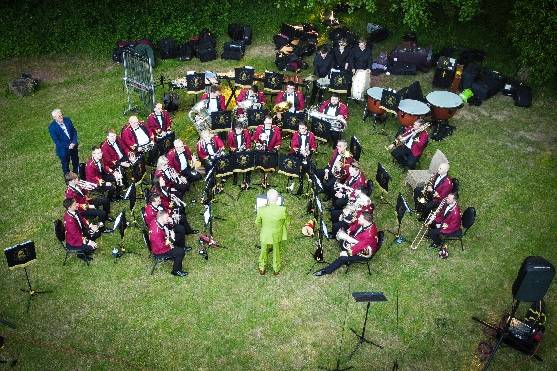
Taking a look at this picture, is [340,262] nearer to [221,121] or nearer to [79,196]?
[221,121]

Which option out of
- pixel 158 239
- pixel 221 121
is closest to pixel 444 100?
pixel 221 121

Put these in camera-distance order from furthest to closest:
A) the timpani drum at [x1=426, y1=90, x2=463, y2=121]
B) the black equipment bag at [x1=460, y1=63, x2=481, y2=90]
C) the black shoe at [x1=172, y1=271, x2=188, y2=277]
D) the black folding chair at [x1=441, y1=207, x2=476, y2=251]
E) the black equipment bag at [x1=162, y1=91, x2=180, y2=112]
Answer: the black equipment bag at [x1=460, y1=63, x2=481, y2=90] → the black equipment bag at [x1=162, y1=91, x2=180, y2=112] → the timpani drum at [x1=426, y1=90, x2=463, y2=121] → the black folding chair at [x1=441, y1=207, x2=476, y2=251] → the black shoe at [x1=172, y1=271, x2=188, y2=277]

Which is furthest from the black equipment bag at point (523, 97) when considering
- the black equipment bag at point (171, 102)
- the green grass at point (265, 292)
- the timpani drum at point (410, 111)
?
the black equipment bag at point (171, 102)

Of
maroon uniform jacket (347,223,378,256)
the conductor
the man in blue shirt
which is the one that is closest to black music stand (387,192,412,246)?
maroon uniform jacket (347,223,378,256)

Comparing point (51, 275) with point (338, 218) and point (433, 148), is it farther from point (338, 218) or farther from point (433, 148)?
point (433, 148)

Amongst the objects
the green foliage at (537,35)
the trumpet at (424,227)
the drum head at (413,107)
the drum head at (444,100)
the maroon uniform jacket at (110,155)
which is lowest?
the trumpet at (424,227)

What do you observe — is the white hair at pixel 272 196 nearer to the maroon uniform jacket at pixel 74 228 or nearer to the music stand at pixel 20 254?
the maroon uniform jacket at pixel 74 228

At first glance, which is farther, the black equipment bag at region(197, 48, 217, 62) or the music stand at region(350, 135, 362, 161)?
the black equipment bag at region(197, 48, 217, 62)

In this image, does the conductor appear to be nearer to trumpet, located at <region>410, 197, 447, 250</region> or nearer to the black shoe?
the black shoe
